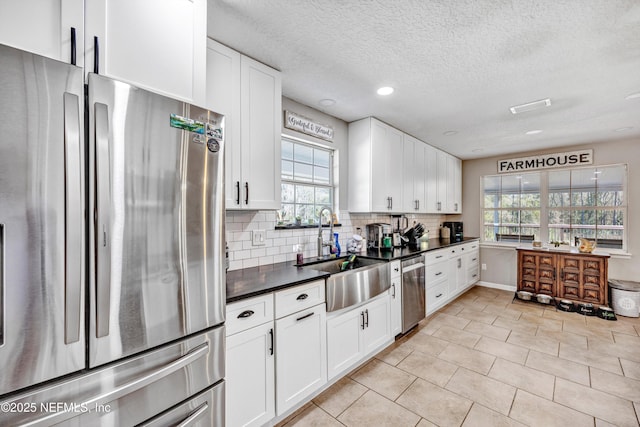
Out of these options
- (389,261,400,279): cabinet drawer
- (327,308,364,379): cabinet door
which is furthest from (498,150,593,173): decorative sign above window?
(327,308,364,379): cabinet door

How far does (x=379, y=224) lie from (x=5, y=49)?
3.27 metres

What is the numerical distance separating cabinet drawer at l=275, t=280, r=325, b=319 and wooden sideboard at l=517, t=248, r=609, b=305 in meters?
4.12

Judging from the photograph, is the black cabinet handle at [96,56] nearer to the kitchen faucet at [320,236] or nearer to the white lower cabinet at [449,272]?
the kitchen faucet at [320,236]

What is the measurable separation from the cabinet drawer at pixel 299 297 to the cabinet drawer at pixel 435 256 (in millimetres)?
1941

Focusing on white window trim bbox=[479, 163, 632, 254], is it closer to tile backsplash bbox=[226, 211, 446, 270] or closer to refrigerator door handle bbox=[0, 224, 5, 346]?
tile backsplash bbox=[226, 211, 446, 270]

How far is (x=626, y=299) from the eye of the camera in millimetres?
3635

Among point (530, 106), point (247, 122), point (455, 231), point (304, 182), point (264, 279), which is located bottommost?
point (264, 279)

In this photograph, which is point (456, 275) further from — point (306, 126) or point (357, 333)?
point (306, 126)

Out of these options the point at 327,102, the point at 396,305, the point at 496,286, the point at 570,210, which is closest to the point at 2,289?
the point at 327,102

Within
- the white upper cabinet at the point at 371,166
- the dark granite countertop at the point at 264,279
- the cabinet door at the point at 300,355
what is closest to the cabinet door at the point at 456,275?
the white upper cabinet at the point at 371,166

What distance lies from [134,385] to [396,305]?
7.91ft

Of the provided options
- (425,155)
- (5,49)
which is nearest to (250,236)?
(5,49)

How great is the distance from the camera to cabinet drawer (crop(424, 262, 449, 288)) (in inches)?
139

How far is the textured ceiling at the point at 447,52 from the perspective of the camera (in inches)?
60.2
